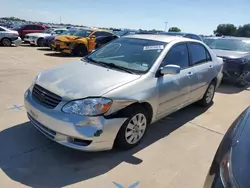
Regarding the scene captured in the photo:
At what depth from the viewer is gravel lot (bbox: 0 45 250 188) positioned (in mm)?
2726

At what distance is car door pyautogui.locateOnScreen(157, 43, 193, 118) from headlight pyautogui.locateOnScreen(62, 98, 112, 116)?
3.32 ft

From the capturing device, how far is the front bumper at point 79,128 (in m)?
2.78

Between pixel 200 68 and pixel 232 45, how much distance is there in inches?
197

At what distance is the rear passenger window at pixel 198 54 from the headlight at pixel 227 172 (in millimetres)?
2791

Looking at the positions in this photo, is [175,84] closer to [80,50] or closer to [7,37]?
[80,50]

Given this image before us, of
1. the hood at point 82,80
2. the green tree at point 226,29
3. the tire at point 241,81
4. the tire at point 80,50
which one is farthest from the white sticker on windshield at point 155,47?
the green tree at point 226,29

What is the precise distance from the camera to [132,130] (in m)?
3.28

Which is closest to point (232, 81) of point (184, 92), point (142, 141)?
point (184, 92)

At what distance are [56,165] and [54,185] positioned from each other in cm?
36

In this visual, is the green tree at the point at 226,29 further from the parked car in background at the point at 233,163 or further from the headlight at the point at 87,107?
the parked car in background at the point at 233,163

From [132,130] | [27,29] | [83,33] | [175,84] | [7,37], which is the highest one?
[27,29]

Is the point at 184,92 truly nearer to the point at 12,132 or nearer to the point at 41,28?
the point at 12,132

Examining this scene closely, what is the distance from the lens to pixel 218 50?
847 centimetres

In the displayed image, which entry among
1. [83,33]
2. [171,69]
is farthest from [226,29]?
[171,69]
